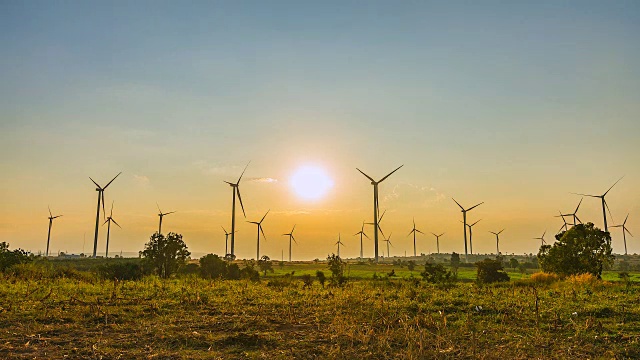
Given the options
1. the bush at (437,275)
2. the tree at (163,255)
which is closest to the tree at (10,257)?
the tree at (163,255)

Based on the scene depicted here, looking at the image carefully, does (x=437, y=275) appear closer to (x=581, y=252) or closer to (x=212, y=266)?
(x=581, y=252)

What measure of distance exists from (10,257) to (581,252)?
49.2 metres

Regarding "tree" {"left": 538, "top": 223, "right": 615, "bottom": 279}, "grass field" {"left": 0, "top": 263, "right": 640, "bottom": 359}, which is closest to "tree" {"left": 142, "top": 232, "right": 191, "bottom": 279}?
"grass field" {"left": 0, "top": 263, "right": 640, "bottom": 359}

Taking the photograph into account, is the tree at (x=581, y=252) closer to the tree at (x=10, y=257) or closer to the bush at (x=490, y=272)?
the bush at (x=490, y=272)

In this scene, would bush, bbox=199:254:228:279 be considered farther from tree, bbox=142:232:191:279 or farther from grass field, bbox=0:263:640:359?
grass field, bbox=0:263:640:359

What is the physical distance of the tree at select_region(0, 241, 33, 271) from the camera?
126 ft

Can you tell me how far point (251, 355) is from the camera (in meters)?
12.8

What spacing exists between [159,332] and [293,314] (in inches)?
197

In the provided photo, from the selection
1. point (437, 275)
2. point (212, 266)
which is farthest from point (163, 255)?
point (437, 275)

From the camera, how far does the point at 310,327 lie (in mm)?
16234

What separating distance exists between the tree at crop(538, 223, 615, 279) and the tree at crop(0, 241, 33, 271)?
1838 inches

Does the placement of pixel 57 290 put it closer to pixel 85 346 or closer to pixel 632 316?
pixel 85 346

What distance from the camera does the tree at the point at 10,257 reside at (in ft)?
126

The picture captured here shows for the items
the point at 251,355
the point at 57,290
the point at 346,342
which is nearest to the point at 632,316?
the point at 346,342
